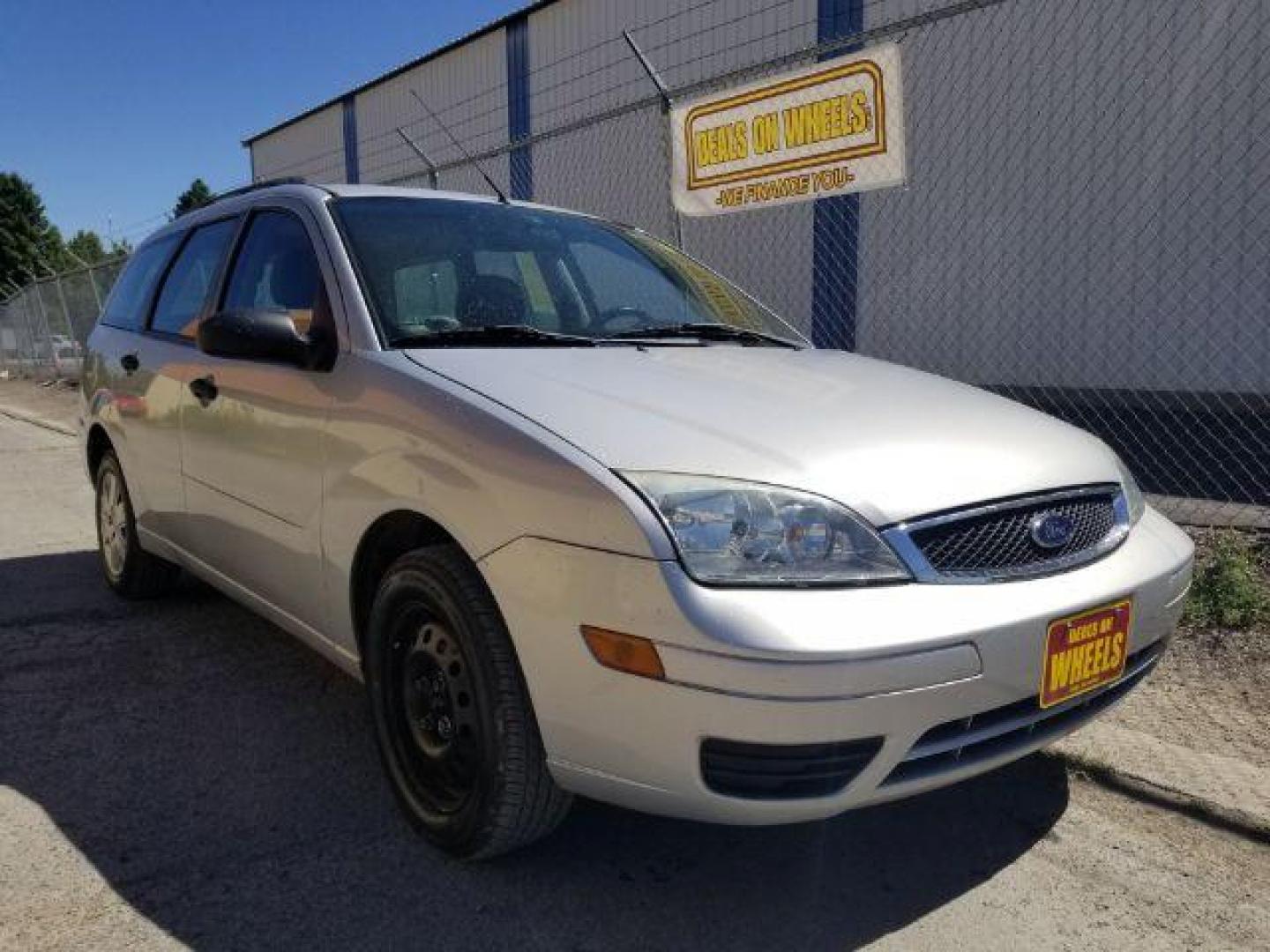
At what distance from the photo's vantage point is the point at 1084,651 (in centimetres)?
214

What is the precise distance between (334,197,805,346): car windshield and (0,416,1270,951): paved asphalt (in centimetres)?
128

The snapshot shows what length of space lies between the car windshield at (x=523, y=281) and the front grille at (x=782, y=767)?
1284 millimetres

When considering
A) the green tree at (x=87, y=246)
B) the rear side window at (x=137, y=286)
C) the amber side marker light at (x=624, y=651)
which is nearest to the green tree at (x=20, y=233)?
the green tree at (x=87, y=246)

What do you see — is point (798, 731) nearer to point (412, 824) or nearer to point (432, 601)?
point (432, 601)

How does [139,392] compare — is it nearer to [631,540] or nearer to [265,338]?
[265,338]

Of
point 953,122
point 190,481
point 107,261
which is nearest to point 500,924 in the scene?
point 190,481

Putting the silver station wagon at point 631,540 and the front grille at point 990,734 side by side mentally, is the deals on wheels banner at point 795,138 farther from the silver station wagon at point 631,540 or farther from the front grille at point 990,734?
the front grille at point 990,734

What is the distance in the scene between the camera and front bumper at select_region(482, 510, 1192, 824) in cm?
182

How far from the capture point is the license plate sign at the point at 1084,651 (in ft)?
6.79

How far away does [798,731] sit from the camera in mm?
1836

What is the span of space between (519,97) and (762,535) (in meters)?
14.4

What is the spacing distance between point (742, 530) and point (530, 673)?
0.53 metres

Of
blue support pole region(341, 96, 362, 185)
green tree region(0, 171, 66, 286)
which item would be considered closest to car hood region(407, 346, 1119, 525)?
blue support pole region(341, 96, 362, 185)

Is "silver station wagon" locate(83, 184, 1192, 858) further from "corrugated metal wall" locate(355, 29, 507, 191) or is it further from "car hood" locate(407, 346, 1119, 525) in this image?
"corrugated metal wall" locate(355, 29, 507, 191)
